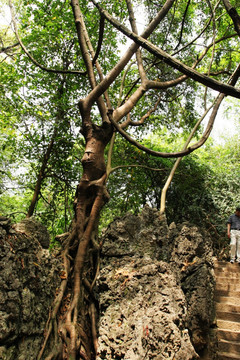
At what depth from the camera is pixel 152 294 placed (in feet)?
9.12

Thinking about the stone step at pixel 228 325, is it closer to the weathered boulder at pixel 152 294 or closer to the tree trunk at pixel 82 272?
the weathered boulder at pixel 152 294

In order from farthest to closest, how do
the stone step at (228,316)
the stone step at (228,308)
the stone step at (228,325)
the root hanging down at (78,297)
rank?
the stone step at (228,308) → the stone step at (228,316) → the stone step at (228,325) → the root hanging down at (78,297)

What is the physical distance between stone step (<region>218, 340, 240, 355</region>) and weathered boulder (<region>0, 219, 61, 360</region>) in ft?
8.76

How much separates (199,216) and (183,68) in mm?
8879

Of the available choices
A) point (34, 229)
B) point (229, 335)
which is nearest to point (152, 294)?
point (34, 229)

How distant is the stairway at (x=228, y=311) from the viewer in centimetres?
368

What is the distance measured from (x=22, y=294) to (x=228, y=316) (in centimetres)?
358

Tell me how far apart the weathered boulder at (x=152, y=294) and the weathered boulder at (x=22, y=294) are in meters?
0.67

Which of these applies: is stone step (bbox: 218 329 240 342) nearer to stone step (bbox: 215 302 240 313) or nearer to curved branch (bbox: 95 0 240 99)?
stone step (bbox: 215 302 240 313)

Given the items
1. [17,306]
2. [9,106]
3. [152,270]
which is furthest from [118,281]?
[9,106]

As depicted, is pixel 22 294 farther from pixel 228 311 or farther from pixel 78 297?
pixel 228 311

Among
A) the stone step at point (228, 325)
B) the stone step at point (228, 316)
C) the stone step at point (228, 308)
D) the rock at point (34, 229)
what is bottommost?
the stone step at point (228, 325)

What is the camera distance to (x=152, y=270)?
9.93 feet

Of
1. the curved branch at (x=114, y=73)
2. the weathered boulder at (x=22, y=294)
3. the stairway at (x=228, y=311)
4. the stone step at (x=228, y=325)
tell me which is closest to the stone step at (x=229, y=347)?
the stairway at (x=228, y=311)
